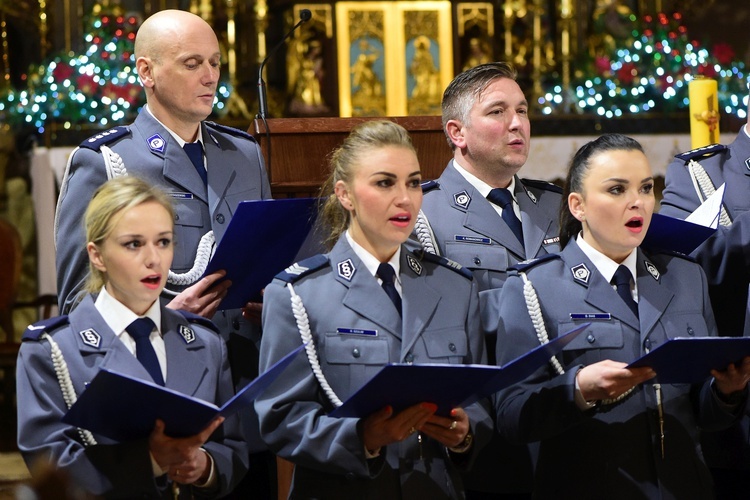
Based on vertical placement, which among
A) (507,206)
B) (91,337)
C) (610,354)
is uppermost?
(507,206)

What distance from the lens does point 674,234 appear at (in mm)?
3418

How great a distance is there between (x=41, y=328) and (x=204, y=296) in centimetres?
51

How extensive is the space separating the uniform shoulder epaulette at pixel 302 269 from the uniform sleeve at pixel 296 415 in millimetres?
31

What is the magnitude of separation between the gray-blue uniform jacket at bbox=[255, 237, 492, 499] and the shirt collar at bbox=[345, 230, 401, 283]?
2 centimetres

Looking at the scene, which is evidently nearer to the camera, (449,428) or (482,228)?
(449,428)

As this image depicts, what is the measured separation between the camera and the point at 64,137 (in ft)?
24.7

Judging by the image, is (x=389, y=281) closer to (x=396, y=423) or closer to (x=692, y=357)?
(x=396, y=423)

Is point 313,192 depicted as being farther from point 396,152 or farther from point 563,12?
point 563,12

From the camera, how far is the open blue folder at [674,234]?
11.0ft

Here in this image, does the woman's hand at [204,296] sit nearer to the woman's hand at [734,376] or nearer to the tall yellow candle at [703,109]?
the woman's hand at [734,376]

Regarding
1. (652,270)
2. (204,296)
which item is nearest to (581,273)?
(652,270)

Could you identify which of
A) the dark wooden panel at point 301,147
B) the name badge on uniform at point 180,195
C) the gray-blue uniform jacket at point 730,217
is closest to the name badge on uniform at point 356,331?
the name badge on uniform at point 180,195

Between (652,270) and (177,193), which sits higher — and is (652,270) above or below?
below

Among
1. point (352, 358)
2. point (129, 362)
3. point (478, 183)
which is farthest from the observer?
point (478, 183)
